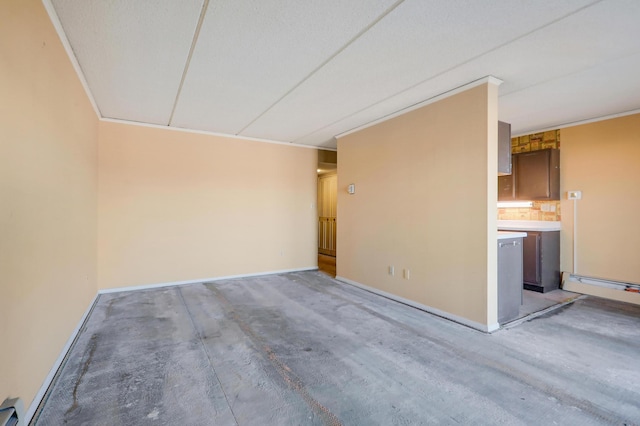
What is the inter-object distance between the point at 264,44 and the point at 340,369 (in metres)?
2.56

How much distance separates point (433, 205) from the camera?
3506mm

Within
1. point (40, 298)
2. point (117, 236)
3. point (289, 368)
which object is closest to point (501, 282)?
point (289, 368)

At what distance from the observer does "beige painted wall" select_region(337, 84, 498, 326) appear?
2984 millimetres

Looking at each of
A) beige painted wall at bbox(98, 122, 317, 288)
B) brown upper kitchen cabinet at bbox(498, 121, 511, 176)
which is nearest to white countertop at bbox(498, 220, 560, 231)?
brown upper kitchen cabinet at bbox(498, 121, 511, 176)

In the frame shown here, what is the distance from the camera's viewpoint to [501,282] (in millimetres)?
3197

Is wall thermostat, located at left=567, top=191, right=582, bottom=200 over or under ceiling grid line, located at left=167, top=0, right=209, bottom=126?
under

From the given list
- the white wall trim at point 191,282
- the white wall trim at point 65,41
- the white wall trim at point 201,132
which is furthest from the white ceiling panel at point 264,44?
the white wall trim at point 191,282

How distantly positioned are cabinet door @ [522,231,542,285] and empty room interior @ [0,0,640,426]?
2cm

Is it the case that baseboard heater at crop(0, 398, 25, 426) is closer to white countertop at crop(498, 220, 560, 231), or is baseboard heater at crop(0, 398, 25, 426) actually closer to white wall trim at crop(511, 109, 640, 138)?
white countertop at crop(498, 220, 560, 231)

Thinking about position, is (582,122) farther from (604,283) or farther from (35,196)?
(35,196)

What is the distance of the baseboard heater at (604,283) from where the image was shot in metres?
3.96

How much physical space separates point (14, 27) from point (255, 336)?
2.67 m

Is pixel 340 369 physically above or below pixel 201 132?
below

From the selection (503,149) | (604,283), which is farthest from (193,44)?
(604,283)
